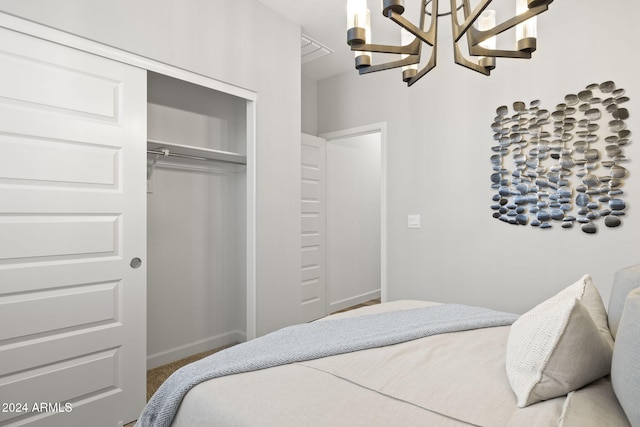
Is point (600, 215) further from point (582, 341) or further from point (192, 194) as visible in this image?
point (192, 194)

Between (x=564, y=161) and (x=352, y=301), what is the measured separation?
2.92m

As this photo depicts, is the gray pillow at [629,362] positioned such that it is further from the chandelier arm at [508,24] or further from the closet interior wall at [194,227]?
the closet interior wall at [194,227]

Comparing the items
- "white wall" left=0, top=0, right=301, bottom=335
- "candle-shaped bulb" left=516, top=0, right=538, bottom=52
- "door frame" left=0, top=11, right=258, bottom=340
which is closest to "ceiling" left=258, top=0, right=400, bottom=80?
"white wall" left=0, top=0, right=301, bottom=335

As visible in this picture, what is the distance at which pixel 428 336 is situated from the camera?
1512mm

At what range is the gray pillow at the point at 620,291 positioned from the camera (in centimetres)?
120

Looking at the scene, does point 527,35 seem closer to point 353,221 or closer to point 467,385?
point 467,385

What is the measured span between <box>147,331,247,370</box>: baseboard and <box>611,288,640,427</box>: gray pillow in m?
2.89

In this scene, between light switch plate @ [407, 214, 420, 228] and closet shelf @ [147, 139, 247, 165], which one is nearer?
closet shelf @ [147, 139, 247, 165]

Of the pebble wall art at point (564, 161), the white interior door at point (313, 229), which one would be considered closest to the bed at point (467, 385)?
the pebble wall art at point (564, 161)

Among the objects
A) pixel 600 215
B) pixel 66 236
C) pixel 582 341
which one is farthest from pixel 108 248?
pixel 600 215

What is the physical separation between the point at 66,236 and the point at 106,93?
2.68 ft

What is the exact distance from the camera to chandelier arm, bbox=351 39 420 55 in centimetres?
152

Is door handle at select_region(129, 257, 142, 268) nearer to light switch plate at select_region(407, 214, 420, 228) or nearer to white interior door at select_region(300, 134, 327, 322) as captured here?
white interior door at select_region(300, 134, 327, 322)

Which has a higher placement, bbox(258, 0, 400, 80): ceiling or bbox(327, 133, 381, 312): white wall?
bbox(258, 0, 400, 80): ceiling
